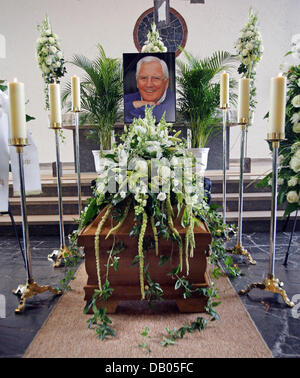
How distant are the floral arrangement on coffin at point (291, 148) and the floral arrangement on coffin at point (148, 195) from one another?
0.66 metres

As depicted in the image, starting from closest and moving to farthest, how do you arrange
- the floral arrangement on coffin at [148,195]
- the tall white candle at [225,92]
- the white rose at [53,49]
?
the floral arrangement on coffin at [148,195] → the tall white candle at [225,92] → the white rose at [53,49]

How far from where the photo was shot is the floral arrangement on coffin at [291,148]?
7.22 ft

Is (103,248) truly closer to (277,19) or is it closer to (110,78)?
(110,78)

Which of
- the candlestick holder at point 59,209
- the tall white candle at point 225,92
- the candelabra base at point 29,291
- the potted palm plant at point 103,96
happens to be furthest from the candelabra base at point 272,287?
the potted palm plant at point 103,96

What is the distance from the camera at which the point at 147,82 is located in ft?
14.6

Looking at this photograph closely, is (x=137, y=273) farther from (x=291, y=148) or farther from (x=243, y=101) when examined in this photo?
(x=243, y=101)

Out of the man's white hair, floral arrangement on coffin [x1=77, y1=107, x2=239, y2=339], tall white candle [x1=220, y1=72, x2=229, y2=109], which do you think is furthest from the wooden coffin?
the man's white hair

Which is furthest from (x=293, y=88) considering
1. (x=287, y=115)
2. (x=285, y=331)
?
(x=285, y=331)

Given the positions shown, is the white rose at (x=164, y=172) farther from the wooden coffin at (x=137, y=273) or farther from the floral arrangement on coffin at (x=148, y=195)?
the wooden coffin at (x=137, y=273)

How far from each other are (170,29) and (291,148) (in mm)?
A: 5830

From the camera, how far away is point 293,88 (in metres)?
2.32

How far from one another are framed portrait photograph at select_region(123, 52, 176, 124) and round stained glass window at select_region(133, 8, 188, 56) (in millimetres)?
3057
